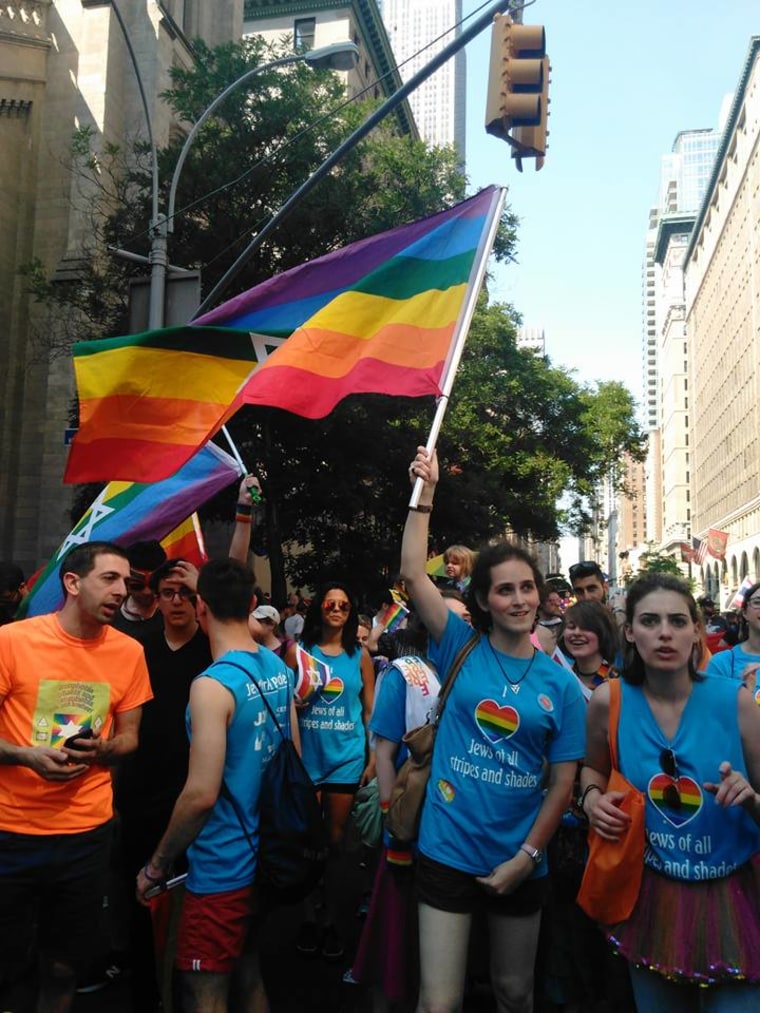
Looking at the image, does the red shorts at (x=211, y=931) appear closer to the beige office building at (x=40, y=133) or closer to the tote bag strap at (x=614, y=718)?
the tote bag strap at (x=614, y=718)

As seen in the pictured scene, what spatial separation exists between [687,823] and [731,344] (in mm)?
86747

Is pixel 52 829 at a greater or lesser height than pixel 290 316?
lesser

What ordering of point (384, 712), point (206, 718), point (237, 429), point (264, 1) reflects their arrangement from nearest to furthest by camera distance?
point (206, 718) → point (384, 712) → point (237, 429) → point (264, 1)

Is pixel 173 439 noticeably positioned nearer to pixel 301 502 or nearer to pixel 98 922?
pixel 98 922

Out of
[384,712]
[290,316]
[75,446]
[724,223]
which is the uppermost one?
[724,223]

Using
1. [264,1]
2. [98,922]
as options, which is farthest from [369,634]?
[264,1]

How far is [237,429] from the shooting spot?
17328 millimetres

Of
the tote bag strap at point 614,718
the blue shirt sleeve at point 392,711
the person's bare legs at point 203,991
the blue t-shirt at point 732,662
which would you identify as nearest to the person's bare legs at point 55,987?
the person's bare legs at point 203,991

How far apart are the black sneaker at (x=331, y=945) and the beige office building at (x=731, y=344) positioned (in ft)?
226

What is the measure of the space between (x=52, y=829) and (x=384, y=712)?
1471 mm

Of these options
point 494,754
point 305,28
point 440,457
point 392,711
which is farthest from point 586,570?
point 305,28

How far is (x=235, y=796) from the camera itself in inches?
130

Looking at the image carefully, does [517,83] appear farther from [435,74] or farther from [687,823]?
[435,74]

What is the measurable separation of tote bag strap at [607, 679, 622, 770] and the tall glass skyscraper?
172 m
